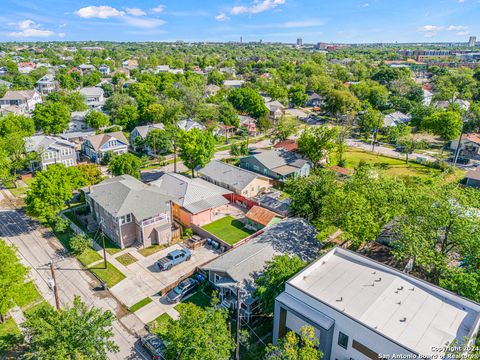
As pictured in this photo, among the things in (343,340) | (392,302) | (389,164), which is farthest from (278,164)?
(343,340)

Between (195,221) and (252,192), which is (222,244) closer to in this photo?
(195,221)

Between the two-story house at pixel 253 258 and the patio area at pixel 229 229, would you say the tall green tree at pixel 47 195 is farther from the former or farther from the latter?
the two-story house at pixel 253 258

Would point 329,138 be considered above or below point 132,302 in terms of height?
above

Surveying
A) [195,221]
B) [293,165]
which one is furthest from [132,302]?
[293,165]

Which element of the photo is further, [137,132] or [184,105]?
[184,105]

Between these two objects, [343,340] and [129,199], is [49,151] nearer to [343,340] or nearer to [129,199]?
[129,199]

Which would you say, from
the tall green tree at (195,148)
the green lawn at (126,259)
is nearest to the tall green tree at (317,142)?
the tall green tree at (195,148)

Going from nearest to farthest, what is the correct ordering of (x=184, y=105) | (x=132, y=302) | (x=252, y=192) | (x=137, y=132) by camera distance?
1. (x=132, y=302)
2. (x=252, y=192)
3. (x=137, y=132)
4. (x=184, y=105)
